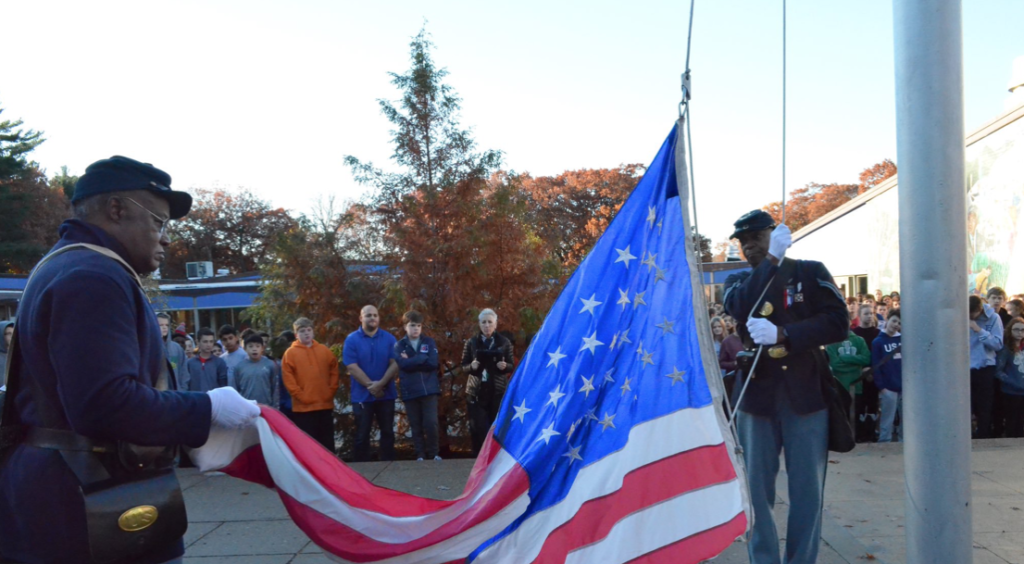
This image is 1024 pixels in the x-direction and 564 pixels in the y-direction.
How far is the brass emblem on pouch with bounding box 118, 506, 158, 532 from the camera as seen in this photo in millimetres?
2029

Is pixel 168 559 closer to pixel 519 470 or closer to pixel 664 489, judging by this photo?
pixel 519 470

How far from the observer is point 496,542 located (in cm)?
307

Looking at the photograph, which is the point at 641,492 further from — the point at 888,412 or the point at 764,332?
the point at 888,412

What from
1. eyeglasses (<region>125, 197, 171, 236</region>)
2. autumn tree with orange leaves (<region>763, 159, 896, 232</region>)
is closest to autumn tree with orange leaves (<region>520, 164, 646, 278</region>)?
autumn tree with orange leaves (<region>763, 159, 896, 232</region>)

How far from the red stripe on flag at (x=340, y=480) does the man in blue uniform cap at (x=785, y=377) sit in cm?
170

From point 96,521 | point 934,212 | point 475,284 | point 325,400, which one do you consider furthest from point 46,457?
point 475,284

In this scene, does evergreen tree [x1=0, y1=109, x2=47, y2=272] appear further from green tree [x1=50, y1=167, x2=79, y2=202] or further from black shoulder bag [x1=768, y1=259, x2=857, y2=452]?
black shoulder bag [x1=768, y1=259, x2=857, y2=452]

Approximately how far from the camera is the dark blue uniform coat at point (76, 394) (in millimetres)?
1933

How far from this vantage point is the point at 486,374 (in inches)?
327

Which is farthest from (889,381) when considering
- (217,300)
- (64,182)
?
(64,182)

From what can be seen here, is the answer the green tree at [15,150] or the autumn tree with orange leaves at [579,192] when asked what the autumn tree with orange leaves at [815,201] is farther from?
the green tree at [15,150]

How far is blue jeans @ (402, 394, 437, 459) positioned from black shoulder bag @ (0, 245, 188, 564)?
6290 mm

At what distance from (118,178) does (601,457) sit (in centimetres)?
206

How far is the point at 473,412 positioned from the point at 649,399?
5.37 m
